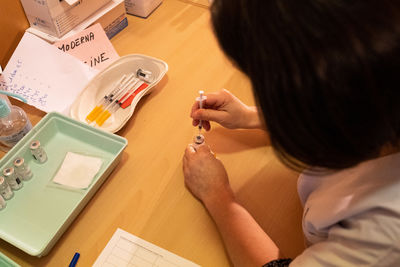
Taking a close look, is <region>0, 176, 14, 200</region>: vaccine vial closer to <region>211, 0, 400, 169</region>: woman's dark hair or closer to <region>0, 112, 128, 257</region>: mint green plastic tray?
<region>0, 112, 128, 257</region>: mint green plastic tray

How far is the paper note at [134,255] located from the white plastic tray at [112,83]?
0.26 metres

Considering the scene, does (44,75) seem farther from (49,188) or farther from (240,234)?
(240,234)

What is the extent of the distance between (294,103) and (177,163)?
0.43 m

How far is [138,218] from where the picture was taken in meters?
0.61

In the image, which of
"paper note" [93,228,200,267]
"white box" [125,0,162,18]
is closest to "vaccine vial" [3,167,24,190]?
"paper note" [93,228,200,267]

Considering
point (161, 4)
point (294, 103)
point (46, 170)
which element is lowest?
point (46, 170)

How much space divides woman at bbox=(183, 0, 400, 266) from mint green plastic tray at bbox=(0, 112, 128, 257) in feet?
1.35

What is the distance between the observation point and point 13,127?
0.69m

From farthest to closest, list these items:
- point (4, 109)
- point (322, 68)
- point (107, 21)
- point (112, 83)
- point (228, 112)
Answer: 1. point (107, 21)
2. point (112, 83)
3. point (228, 112)
4. point (4, 109)
5. point (322, 68)

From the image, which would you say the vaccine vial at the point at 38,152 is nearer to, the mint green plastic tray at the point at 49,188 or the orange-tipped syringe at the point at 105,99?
the mint green plastic tray at the point at 49,188

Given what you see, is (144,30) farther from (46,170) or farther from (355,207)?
(355,207)

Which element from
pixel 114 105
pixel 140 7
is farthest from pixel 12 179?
pixel 140 7

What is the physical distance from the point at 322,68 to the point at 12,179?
0.61 meters

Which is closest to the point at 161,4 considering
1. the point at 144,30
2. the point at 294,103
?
the point at 144,30
